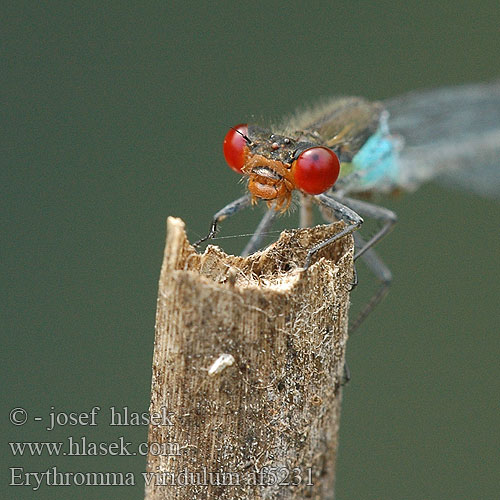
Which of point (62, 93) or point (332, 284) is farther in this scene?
point (62, 93)

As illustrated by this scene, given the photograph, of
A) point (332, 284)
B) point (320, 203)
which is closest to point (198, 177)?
point (320, 203)

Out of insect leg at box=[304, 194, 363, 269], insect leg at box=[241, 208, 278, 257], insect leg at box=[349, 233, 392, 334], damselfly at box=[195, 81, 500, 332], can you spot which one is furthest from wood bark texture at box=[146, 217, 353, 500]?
insect leg at box=[349, 233, 392, 334]

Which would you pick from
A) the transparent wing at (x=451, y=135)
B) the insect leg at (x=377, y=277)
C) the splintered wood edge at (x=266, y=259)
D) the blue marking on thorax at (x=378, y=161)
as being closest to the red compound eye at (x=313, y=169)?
the splintered wood edge at (x=266, y=259)

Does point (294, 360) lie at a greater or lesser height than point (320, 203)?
lesser

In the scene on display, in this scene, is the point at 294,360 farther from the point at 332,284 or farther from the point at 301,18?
the point at 301,18
